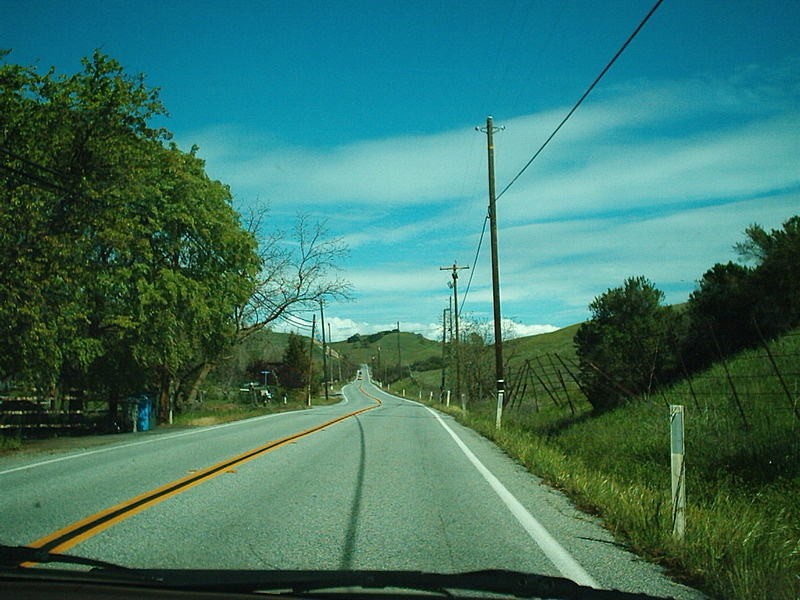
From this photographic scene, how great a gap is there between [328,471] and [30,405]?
17.6 m

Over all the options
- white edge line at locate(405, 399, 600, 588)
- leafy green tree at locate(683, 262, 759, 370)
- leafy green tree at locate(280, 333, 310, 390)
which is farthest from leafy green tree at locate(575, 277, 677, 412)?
leafy green tree at locate(280, 333, 310, 390)

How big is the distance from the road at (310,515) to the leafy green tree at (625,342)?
11.0 meters

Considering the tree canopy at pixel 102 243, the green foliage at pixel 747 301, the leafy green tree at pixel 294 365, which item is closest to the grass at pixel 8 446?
the tree canopy at pixel 102 243

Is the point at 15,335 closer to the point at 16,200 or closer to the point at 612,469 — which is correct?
the point at 16,200

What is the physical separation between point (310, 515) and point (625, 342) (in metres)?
A: 22.1

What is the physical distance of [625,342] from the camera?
27562 millimetres

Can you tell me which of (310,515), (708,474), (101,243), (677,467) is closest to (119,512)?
(310,515)

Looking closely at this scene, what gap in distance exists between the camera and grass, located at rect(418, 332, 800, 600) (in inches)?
215

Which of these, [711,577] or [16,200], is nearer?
[711,577]

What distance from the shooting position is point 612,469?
12742 mm

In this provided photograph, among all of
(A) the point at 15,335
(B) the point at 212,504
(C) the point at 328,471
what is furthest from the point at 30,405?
(B) the point at 212,504

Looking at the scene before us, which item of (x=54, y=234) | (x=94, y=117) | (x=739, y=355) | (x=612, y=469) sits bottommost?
(x=612, y=469)

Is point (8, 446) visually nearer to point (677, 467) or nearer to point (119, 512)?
point (119, 512)

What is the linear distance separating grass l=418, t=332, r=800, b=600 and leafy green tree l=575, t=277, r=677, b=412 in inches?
65.1
